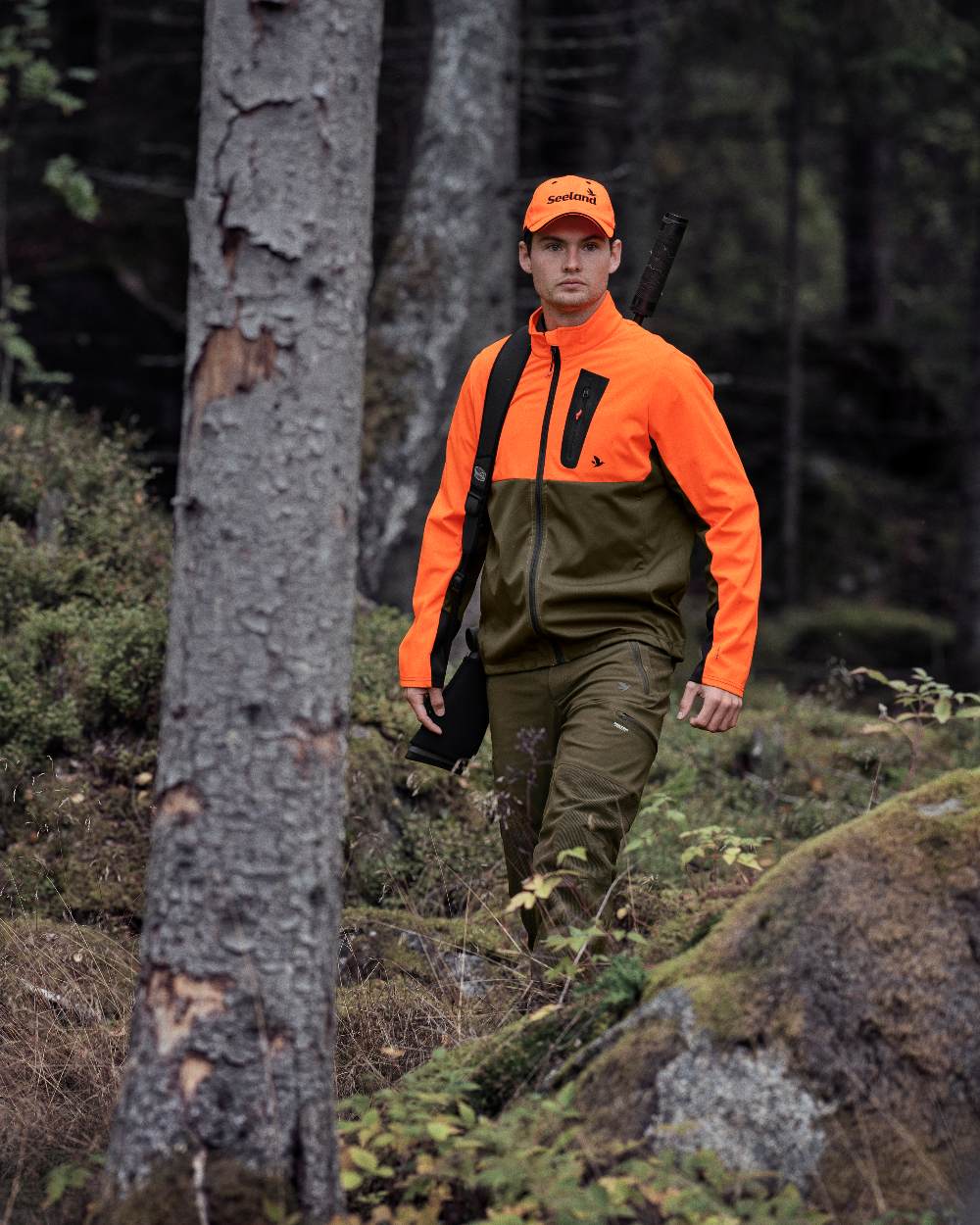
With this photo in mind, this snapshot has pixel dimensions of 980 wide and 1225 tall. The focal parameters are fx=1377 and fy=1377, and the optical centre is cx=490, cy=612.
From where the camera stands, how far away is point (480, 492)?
4.74 meters

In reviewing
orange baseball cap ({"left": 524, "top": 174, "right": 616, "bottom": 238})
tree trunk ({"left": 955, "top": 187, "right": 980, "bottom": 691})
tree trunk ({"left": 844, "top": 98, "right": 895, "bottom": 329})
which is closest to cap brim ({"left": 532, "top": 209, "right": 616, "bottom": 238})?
orange baseball cap ({"left": 524, "top": 174, "right": 616, "bottom": 238})

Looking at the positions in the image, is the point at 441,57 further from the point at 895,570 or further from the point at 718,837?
the point at 895,570

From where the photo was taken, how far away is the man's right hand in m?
4.89

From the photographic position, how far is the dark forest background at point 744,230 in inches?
488

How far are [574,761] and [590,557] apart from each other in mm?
676

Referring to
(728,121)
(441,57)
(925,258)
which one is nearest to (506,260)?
(441,57)

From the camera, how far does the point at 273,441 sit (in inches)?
126

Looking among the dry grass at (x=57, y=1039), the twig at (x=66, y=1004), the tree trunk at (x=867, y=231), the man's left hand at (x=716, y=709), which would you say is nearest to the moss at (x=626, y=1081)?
the man's left hand at (x=716, y=709)

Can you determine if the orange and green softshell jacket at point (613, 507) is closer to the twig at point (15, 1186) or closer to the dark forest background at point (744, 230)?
the twig at point (15, 1186)

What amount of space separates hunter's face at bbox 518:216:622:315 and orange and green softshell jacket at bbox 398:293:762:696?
0.26 feet

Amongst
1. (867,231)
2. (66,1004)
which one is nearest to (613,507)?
(66,1004)

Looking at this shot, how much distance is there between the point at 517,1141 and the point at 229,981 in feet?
2.61

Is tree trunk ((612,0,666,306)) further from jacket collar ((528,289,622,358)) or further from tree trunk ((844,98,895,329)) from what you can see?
jacket collar ((528,289,622,358))

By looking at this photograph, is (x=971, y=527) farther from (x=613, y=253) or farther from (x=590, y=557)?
(x=590, y=557)
